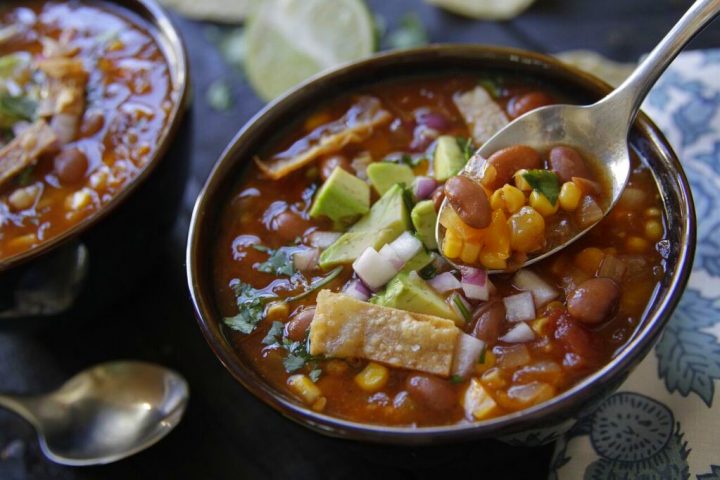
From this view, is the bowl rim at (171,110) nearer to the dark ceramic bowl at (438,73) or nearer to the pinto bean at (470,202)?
the dark ceramic bowl at (438,73)

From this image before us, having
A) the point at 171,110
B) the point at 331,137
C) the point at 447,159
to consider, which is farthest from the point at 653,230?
the point at 171,110

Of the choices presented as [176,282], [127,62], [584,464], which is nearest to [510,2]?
[127,62]

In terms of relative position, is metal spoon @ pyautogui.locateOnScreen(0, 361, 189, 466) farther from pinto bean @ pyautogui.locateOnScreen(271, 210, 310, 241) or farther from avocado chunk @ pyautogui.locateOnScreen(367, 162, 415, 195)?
avocado chunk @ pyautogui.locateOnScreen(367, 162, 415, 195)

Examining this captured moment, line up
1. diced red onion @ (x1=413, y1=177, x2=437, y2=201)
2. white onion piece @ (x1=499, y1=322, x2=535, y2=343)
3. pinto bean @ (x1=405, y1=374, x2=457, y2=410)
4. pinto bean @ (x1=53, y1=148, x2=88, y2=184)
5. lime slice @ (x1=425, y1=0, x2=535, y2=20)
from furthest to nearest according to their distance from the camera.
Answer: lime slice @ (x1=425, y1=0, x2=535, y2=20) < pinto bean @ (x1=53, y1=148, x2=88, y2=184) < diced red onion @ (x1=413, y1=177, x2=437, y2=201) < white onion piece @ (x1=499, y1=322, x2=535, y2=343) < pinto bean @ (x1=405, y1=374, x2=457, y2=410)

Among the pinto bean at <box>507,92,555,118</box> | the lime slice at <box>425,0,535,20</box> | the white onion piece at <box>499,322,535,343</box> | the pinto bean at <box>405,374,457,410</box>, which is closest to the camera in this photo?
the pinto bean at <box>405,374,457,410</box>

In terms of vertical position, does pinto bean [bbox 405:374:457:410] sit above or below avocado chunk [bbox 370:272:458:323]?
below

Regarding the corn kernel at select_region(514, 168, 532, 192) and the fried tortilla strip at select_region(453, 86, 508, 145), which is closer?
the corn kernel at select_region(514, 168, 532, 192)

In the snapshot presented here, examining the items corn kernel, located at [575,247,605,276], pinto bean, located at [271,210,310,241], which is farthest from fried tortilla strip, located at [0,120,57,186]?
corn kernel, located at [575,247,605,276]

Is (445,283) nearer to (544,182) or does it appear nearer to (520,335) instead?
(520,335)
